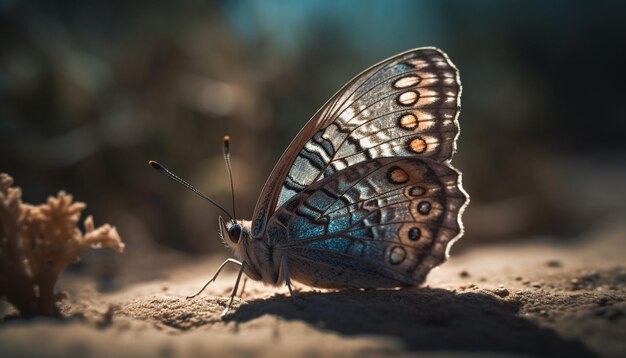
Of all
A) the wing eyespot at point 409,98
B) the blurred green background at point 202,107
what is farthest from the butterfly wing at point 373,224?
the blurred green background at point 202,107

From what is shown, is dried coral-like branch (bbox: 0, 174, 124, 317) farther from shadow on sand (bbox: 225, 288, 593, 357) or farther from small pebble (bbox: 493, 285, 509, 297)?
small pebble (bbox: 493, 285, 509, 297)

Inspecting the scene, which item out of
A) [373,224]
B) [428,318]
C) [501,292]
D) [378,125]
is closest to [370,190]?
[373,224]

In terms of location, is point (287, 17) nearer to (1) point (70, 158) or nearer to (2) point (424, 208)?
(1) point (70, 158)

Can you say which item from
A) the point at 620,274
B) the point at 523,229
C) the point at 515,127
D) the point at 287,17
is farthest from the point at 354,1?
the point at 620,274

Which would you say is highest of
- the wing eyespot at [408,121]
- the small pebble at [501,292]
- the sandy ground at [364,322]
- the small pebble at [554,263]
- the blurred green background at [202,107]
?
the blurred green background at [202,107]

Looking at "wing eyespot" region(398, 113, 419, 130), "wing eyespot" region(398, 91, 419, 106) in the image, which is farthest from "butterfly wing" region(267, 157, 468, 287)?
"wing eyespot" region(398, 91, 419, 106)

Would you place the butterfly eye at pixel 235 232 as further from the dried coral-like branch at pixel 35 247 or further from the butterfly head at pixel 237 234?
the dried coral-like branch at pixel 35 247

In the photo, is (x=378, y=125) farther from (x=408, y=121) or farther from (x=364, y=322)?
(x=364, y=322)
